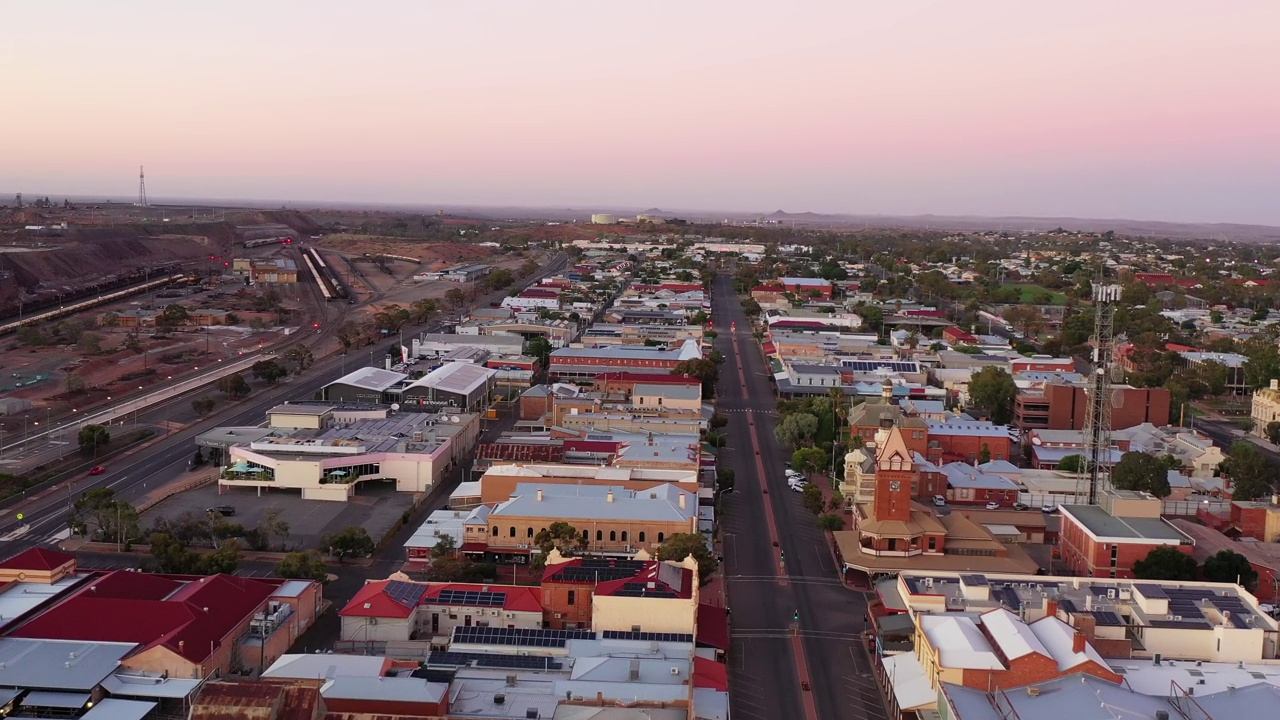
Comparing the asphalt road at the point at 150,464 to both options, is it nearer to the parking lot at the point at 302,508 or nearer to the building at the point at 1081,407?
the parking lot at the point at 302,508

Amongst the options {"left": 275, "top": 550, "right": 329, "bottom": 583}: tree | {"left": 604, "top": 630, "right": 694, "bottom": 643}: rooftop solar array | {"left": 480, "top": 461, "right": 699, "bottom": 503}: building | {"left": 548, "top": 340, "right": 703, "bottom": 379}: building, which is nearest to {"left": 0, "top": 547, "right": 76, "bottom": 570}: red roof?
{"left": 275, "top": 550, "right": 329, "bottom": 583}: tree

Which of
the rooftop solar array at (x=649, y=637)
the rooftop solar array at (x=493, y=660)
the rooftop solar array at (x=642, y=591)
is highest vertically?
the rooftop solar array at (x=642, y=591)

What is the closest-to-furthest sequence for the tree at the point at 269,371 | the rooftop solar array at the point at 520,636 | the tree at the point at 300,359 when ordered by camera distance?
the rooftop solar array at the point at 520,636, the tree at the point at 269,371, the tree at the point at 300,359

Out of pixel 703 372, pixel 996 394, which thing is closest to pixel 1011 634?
pixel 996 394

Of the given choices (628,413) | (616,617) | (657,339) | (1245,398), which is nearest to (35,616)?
(616,617)

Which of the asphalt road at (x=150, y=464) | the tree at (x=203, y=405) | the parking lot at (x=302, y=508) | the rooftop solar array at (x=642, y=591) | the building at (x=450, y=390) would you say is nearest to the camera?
the rooftop solar array at (x=642, y=591)

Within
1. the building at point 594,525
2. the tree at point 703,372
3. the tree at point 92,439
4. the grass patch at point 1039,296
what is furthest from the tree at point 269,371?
the grass patch at point 1039,296
